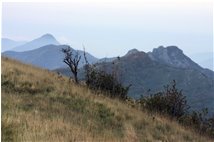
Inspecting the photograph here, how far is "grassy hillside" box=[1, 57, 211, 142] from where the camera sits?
324 inches

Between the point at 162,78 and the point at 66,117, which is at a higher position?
the point at 162,78

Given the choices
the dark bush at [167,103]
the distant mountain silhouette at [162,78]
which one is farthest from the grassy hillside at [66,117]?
the distant mountain silhouette at [162,78]

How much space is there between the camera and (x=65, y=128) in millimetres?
8906

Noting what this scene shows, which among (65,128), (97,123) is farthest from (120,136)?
(65,128)

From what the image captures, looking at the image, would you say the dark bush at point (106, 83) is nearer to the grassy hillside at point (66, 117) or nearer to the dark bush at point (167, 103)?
the dark bush at point (167, 103)

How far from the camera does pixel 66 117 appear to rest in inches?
416

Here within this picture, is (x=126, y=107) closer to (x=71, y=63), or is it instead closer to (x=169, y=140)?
(x=169, y=140)

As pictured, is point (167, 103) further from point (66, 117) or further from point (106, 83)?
point (66, 117)

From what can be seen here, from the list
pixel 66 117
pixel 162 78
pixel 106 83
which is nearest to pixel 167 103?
pixel 106 83

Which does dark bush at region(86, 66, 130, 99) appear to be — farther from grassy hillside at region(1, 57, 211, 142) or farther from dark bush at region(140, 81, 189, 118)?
grassy hillside at region(1, 57, 211, 142)

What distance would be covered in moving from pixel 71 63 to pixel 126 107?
15.3 ft

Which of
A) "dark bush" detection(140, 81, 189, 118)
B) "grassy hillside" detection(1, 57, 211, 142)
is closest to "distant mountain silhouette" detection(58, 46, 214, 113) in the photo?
"dark bush" detection(140, 81, 189, 118)

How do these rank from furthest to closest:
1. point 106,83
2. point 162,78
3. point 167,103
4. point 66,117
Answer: point 162,78
point 106,83
point 167,103
point 66,117

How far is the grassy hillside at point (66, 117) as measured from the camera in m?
8.23
